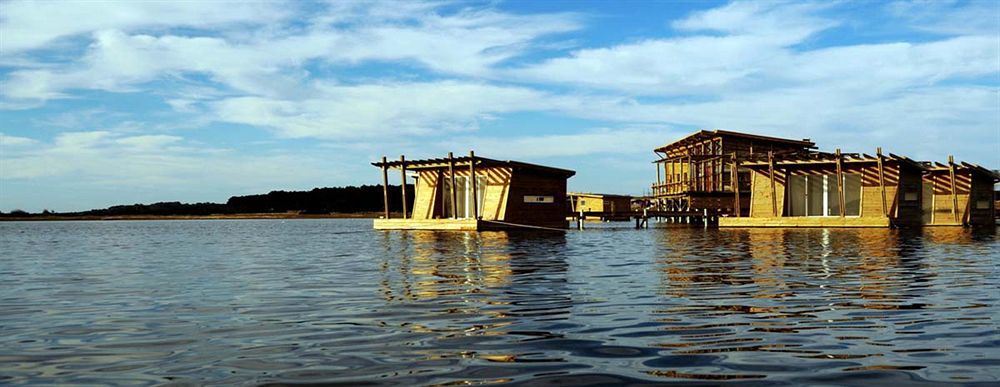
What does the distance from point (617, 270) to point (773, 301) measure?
623 centimetres

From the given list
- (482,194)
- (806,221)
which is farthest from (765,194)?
(482,194)

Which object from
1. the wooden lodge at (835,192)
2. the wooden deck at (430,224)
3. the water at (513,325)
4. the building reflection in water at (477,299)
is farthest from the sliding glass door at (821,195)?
the building reflection in water at (477,299)

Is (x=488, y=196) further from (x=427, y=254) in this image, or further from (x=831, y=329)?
(x=831, y=329)

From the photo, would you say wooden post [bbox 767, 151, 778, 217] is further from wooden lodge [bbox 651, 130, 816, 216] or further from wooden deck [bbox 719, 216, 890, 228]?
wooden lodge [bbox 651, 130, 816, 216]

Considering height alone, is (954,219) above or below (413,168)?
below

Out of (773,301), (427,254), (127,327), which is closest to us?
(127,327)

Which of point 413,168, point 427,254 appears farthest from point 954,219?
point 427,254

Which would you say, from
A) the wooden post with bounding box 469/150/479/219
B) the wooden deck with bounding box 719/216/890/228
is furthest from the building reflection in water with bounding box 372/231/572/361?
the wooden deck with bounding box 719/216/890/228

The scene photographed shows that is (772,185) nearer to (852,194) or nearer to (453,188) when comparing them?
(852,194)

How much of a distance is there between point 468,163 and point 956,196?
31.5 m

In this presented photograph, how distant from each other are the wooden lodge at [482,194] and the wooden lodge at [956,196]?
2367cm

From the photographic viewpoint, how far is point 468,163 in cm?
4578

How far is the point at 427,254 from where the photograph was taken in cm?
2420

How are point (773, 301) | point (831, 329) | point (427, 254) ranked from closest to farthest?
point (831, 329) → point (773, 301) → point (427, 254)
